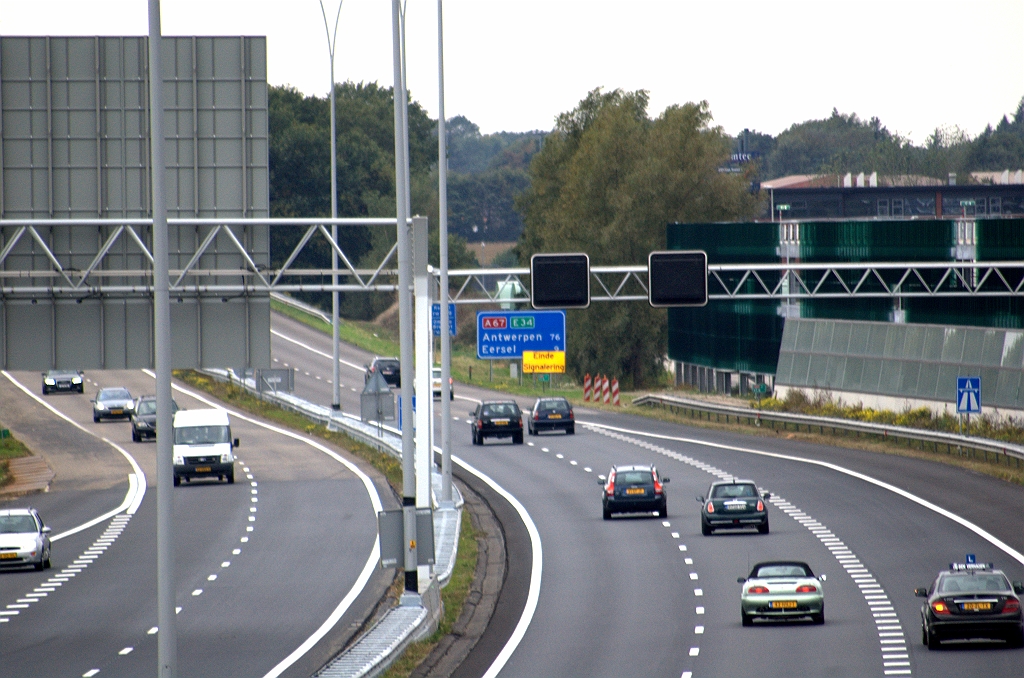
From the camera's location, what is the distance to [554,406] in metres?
66.1

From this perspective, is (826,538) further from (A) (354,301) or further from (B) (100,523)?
(A) (354,301)

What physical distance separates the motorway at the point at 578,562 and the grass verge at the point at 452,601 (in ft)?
2.54

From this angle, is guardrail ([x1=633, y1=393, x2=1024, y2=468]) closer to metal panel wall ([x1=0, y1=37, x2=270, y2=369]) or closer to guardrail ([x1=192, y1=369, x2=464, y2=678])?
guardrail ([x1=192, y1=369, x2=464, y2=678])

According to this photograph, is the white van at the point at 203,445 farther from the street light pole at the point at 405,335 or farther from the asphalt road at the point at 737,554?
the street light pole at the point at 405,335

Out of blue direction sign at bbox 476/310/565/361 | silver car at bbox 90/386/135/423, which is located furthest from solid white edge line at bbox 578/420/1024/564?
silver car at bbox 90/386/135/423

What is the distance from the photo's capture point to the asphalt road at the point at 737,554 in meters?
24.1

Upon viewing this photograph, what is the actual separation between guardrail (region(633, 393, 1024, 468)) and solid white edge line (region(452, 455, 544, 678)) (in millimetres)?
14975

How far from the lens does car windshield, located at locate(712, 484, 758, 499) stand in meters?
37.9

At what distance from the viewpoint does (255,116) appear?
28.2 meters

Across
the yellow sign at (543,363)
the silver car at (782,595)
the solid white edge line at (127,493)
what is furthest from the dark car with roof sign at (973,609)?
the yellow sign at (543,363)

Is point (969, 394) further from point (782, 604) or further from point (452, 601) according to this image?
point (452, 601)

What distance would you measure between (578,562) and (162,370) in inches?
827

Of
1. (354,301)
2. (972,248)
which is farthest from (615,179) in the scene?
(354,301)

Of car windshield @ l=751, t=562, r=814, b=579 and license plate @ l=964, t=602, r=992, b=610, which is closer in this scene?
license plate @ l=964, t=602, r=992, b=610
